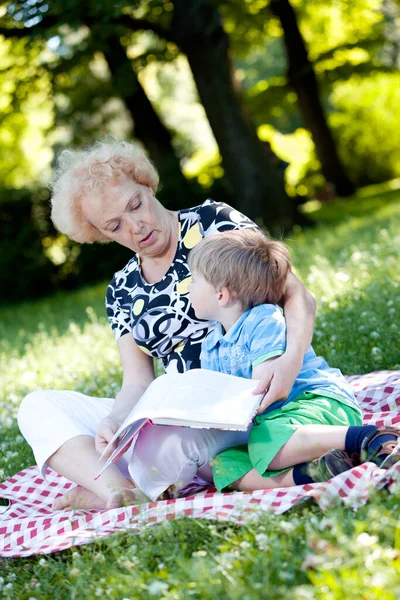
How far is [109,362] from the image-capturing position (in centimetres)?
702

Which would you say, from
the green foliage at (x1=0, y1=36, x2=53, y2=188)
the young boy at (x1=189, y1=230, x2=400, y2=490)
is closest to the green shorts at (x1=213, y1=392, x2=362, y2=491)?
the young boy at (x1=189, y1=230, x2=400, y2=490)

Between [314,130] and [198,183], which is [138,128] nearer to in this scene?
[198,183]

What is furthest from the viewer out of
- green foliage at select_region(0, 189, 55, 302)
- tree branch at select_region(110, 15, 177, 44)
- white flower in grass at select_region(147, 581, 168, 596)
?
green foliage at select_region(0, 189, 55, 302)

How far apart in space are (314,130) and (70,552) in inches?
759

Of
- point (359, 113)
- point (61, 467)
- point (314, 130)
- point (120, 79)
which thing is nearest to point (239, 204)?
point (120, 79)

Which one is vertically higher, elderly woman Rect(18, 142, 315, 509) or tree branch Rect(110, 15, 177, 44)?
tree branch Rect(110, 15, 177, 44)

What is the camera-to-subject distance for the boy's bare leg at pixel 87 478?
148 inches

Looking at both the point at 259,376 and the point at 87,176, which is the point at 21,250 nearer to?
the point at 87,176

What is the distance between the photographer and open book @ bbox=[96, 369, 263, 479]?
11.0 feet

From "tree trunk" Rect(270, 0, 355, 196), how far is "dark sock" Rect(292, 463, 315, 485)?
684 inches

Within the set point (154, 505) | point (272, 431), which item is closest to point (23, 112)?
point (154, 505)

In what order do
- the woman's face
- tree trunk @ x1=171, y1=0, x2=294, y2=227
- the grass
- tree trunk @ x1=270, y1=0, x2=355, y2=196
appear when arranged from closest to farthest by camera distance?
the grass → the woman's face → tree trunk @ x1=171, y1=0, x2=294, y2=227 → tree trunk @ x1=270, y1=0, x2=355, y2=196

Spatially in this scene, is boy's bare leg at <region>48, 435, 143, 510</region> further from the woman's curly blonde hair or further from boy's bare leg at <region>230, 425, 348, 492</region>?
the woman's curly blonde hair

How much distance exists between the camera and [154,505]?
11.7 ft
